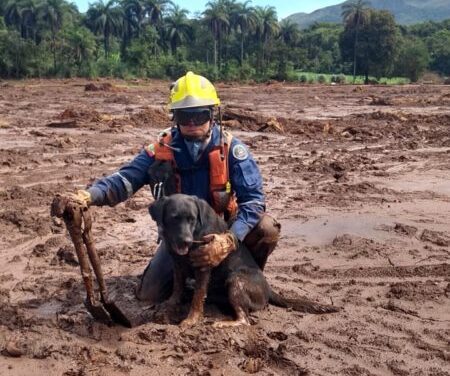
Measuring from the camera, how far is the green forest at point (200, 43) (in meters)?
55.1

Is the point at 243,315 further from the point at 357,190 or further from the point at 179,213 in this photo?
the point at 357,190

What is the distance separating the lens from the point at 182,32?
76000 millimetres

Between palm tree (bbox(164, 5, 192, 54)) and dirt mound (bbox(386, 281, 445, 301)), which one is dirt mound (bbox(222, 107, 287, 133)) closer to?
dirt mound (bbox(386, 281, 445, 301))

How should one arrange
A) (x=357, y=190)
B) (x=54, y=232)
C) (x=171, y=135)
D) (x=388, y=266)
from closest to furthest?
(x=171, y=135)
(x=388, y=266)
(x=54, y=232)
(x=357, y=190)

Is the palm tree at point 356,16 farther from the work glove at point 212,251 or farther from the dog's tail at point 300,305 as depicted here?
the work glove at point 212,251

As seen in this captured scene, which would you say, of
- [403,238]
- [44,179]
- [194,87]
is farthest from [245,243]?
[44,179]

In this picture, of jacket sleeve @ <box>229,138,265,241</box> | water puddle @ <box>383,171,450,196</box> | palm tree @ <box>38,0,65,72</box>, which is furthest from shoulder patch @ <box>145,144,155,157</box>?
palm tree @ <box>38,0,65,72</box>

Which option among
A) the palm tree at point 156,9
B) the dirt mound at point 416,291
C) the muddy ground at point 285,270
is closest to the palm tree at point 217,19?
the palm tree at point 156,9

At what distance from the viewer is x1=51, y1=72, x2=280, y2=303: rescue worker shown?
15.0 feet

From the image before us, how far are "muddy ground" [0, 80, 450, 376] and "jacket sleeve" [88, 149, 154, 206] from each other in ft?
3.07

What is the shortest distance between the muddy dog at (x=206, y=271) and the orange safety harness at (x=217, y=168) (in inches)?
9.2

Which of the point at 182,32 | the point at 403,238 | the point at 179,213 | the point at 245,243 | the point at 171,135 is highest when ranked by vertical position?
the point at 182,32

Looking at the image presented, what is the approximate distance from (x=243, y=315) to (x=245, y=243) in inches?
24.3

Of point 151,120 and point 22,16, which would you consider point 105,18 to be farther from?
point 151,120
